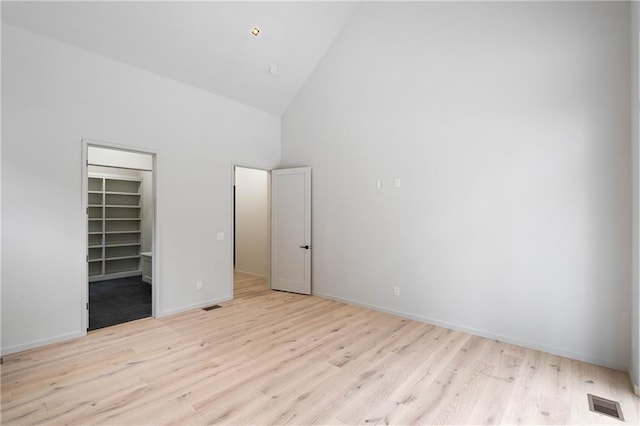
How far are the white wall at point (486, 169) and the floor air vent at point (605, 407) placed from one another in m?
0.76

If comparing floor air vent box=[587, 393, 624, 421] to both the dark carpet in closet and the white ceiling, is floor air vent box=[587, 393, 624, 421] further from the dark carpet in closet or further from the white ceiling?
the white ceiling

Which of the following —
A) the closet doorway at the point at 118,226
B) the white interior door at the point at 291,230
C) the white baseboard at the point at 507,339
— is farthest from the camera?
the closet doorway at the point at 118,226

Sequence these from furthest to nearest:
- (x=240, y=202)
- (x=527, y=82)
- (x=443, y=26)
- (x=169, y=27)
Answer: (x=240, y=202)
(x=443, y=26)
(x=169, y=27)
(x=527, y=82)

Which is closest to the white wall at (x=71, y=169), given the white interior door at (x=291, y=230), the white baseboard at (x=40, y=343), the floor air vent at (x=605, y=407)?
the white baseboard at (x=40, y=343)

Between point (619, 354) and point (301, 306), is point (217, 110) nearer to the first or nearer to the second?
point (301, 306)

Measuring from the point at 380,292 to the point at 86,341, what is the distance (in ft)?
12.0

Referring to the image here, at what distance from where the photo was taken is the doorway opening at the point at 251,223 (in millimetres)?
6789

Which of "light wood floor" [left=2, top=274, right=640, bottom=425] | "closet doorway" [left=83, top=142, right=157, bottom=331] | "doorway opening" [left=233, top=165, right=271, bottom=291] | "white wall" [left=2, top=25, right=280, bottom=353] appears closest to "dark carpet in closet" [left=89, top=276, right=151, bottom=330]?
"closet doorway" [left=83, top=142, right=157, bottom=331]

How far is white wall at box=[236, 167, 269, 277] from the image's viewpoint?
6.80 metres

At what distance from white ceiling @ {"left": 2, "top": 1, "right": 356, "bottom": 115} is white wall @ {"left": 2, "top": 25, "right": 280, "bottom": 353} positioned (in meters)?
0.19

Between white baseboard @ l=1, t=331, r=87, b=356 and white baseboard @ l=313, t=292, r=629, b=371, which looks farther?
white baseboard @ l=1, t=331, r=87, b=356

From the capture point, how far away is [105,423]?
212 cm

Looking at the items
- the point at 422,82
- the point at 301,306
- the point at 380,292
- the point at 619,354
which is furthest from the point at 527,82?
the point at 301,306

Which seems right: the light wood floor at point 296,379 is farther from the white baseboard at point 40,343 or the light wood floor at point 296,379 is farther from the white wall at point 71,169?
the white wall at point 71,169
